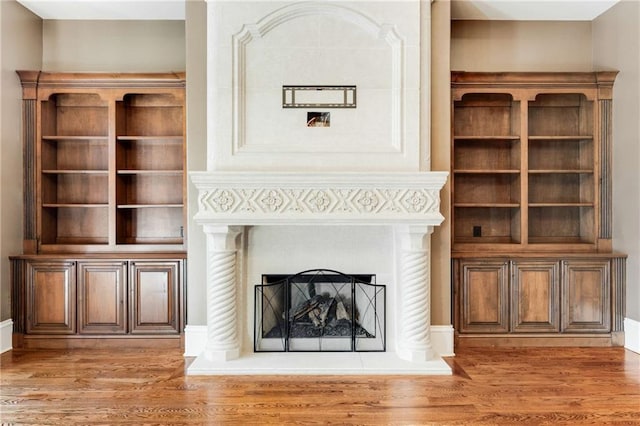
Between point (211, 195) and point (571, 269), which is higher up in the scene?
point (211, 195)

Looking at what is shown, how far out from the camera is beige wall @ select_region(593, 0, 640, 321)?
350cm

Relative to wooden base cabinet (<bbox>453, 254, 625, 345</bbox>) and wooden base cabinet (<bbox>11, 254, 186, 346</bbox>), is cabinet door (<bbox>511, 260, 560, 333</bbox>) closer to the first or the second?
wooden base cabinet (<bbox>453, 254, 625, 345</bbox>)

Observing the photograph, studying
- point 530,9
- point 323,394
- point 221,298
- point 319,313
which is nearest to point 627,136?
point 530,9

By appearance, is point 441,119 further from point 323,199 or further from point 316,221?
point 316,221

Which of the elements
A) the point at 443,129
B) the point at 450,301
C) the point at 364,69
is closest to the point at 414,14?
the point at 364,69

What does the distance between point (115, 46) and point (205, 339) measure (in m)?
2.94

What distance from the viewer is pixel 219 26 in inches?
127

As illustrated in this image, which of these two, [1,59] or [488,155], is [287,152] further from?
[1,59]

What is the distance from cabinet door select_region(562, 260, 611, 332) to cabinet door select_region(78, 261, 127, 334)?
3.86 meters

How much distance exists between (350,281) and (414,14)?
2173 millimetres

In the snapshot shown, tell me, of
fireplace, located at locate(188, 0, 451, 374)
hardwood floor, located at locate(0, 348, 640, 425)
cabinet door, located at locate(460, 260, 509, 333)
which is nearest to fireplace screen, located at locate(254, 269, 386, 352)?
fireplace, located at locate(188, 0, 451, 374)

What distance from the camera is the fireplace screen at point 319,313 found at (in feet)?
11.0

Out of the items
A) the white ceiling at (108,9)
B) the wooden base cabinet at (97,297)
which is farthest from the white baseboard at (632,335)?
the white ceiling at (108,9)

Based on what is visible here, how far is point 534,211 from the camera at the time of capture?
4.08 m
